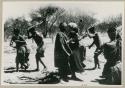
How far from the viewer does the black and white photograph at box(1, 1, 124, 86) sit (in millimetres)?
1784

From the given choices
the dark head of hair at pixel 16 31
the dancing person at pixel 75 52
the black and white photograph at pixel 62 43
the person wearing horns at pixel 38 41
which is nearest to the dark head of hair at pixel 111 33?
the black and white photograph at pixel 62 43

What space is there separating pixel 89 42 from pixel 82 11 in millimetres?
180

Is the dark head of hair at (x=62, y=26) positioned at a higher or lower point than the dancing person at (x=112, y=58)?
higher

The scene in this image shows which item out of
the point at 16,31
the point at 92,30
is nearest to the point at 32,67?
the point at 16,31

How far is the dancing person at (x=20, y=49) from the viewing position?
1821mm

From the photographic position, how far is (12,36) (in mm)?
1833

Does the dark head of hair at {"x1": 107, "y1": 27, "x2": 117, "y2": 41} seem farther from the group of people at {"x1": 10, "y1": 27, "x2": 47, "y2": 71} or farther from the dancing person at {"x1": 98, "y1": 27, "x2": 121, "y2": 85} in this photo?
the group of people at {"x1": 10, "y1": 27, "x2": 47, "y2": 71}

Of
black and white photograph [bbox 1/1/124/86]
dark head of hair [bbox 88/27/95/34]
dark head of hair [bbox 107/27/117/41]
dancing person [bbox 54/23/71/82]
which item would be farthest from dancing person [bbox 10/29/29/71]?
dark head of hair [bbox 107/27/117/41]

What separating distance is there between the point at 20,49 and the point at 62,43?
244 mm

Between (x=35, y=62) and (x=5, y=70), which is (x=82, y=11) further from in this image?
(x=5, y=70)

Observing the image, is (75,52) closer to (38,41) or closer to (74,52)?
(74,52)

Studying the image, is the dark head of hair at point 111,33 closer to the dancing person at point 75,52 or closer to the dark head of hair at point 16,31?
the dancing person at point 75,52

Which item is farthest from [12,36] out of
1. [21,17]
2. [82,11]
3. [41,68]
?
[82,11]

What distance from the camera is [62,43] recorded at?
1806 mm
